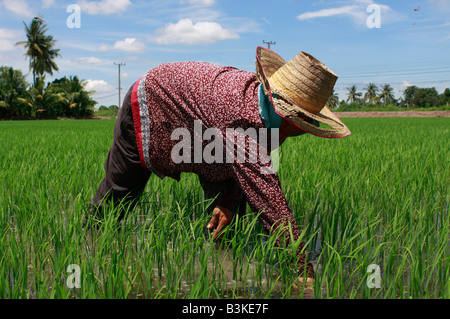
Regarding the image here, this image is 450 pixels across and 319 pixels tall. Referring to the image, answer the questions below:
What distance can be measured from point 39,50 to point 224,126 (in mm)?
31892

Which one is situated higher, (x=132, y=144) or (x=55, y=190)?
(x=132, y=144)

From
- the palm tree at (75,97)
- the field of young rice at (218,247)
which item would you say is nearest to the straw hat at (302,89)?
the field of young rice at (218,247)

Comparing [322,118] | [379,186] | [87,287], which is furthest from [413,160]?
[87,287]

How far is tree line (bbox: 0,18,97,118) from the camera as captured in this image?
24578 mm

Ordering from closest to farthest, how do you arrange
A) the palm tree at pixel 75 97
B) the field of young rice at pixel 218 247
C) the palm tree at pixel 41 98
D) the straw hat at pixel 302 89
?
the field of young rice at pixel 218 247 < the straw hat at pixel 302 89 < the palm tree at pixel 41 98 < the palm tree at pixel 75 97

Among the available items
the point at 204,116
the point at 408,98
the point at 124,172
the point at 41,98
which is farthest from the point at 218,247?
the point at 408,98

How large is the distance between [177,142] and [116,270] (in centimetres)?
65

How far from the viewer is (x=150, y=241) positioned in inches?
57.1

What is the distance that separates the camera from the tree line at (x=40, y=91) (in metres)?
24.6

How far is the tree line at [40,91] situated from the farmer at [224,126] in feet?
77.8

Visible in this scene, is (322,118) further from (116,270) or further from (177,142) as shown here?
(116,270)

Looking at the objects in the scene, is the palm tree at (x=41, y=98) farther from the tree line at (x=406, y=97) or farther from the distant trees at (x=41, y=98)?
the tree line at (x=406, y=97)

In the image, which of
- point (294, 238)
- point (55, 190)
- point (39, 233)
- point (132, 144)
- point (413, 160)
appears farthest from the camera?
→ point (413, 160)
